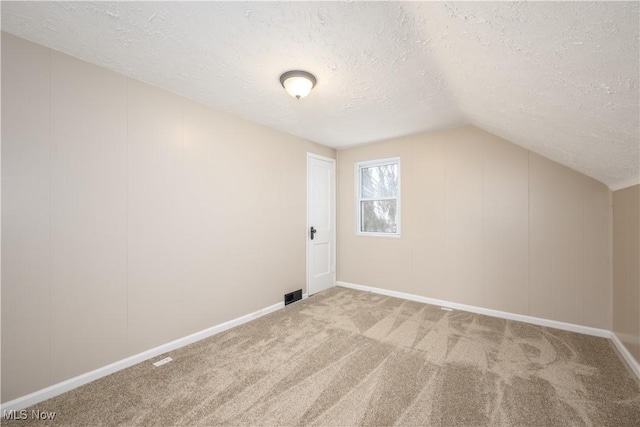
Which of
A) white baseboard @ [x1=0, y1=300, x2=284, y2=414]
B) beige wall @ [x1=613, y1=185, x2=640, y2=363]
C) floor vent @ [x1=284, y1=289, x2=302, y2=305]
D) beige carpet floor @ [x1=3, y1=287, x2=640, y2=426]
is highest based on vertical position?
beige wall @ [x1=613, y1=185, x2=640, y2=363]

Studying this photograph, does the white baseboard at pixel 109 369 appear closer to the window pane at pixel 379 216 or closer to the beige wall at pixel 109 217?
the beige wall at pixel 109 217

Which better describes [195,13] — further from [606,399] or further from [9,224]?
[606,399]

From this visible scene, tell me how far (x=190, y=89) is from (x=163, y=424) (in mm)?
2533

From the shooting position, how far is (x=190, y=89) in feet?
7.88

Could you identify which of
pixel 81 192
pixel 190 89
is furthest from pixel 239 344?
pixel 190 89

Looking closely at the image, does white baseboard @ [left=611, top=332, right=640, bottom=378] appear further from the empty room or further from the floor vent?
the floor vent

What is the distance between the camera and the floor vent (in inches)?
141

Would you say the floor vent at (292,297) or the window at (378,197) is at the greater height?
the window at (378,197)

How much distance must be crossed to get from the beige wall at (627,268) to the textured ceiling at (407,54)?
21 cm

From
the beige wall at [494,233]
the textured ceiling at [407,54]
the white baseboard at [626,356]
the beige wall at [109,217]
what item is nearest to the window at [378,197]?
the beige wall at [494,233]

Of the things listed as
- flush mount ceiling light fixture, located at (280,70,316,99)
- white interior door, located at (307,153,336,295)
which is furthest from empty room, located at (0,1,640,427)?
white interior door, located at (307,153,336,295)

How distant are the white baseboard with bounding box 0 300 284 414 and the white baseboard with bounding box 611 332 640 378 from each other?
3399mm

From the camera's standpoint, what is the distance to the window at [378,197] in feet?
13.3

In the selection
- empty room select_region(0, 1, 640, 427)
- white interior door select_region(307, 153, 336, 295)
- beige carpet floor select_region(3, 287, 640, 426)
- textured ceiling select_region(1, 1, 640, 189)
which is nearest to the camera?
textured ceiling select_region(1, 1, 640, 189)
